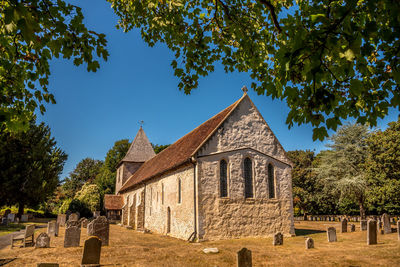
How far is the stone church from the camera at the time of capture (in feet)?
52.4

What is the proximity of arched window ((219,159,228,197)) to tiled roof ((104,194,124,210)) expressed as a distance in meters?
24.9

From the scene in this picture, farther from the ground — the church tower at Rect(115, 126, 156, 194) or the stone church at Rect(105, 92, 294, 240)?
the church tower at Rect(115, 126, 156, 194)

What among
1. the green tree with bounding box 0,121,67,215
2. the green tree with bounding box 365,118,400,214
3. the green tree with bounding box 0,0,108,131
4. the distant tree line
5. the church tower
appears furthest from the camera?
the church tower

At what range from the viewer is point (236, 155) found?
17.3 metres

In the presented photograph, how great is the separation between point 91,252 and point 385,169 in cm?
3238

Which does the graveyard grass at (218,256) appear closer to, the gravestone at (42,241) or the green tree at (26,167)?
the gravestone at (42,241)

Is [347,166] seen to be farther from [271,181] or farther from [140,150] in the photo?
[140,150]

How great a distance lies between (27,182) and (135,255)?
Result: 27235mm

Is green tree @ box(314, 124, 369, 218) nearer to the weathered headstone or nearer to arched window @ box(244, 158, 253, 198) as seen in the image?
arched window @ box(244, 158, 253, 198)

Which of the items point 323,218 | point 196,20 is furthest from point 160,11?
point 323,218

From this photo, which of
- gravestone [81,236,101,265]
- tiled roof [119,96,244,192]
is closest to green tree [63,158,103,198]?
tiled roof [119,96,244,192]

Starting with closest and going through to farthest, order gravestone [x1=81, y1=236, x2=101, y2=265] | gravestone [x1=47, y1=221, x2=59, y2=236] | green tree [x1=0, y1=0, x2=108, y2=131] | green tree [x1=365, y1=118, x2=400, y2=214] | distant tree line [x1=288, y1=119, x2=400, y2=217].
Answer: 1. green tree [x1=0, y1=0, x2=108, y2=131]
2. gravestone [x1=81, y1=236, x2=101, y2=265]
3. gravestone [x1=47, y1=221, x2=59, y2=236]
4. green tree [x1=365, y1=118, x2=400, y2=214]
5. distant tree line [x1=288, y1=119, x2=400, y2=217]

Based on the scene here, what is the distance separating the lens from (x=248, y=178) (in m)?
17.5

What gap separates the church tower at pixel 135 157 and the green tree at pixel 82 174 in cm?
3803
